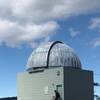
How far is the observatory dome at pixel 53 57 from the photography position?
131 feet

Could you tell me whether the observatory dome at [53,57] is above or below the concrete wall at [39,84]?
above

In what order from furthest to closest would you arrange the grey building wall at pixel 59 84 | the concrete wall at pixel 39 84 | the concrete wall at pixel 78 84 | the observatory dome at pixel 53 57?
the observatory dome at pixel 53 57, the concrete wall at pixel 39 84, the concrete wall at pixel 78 84, the grey building wall at pixel 59 84

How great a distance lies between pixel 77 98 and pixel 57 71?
3702mm

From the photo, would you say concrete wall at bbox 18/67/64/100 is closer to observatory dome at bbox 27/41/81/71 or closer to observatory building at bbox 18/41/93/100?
observatory building at bbox 18/41/93/100

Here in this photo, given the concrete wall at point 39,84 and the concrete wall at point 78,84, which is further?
the concrete wall at point 39,84

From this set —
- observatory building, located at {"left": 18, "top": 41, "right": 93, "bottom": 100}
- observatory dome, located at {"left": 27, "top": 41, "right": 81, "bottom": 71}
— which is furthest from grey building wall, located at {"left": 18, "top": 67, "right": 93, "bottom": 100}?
observatory dome, located at {"left": 27, "top": 41, "right": 81, "bottom": 71}

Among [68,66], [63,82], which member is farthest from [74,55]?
[63,82]

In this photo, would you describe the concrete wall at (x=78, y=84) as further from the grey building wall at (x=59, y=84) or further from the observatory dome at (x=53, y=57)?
the observatory dome at (x=53, y=57)

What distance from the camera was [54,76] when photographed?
38438mm

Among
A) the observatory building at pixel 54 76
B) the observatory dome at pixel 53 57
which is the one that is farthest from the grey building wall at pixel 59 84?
the observatory dome at pixel 53 57

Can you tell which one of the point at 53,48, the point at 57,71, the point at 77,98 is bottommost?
the point at 77,98

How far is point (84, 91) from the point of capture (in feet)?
131

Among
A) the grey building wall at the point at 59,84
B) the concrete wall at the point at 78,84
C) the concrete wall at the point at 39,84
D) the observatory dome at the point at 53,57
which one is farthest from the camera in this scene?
the observatory dome at the point at 53,57

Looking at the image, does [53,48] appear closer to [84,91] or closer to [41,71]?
[41,71]
